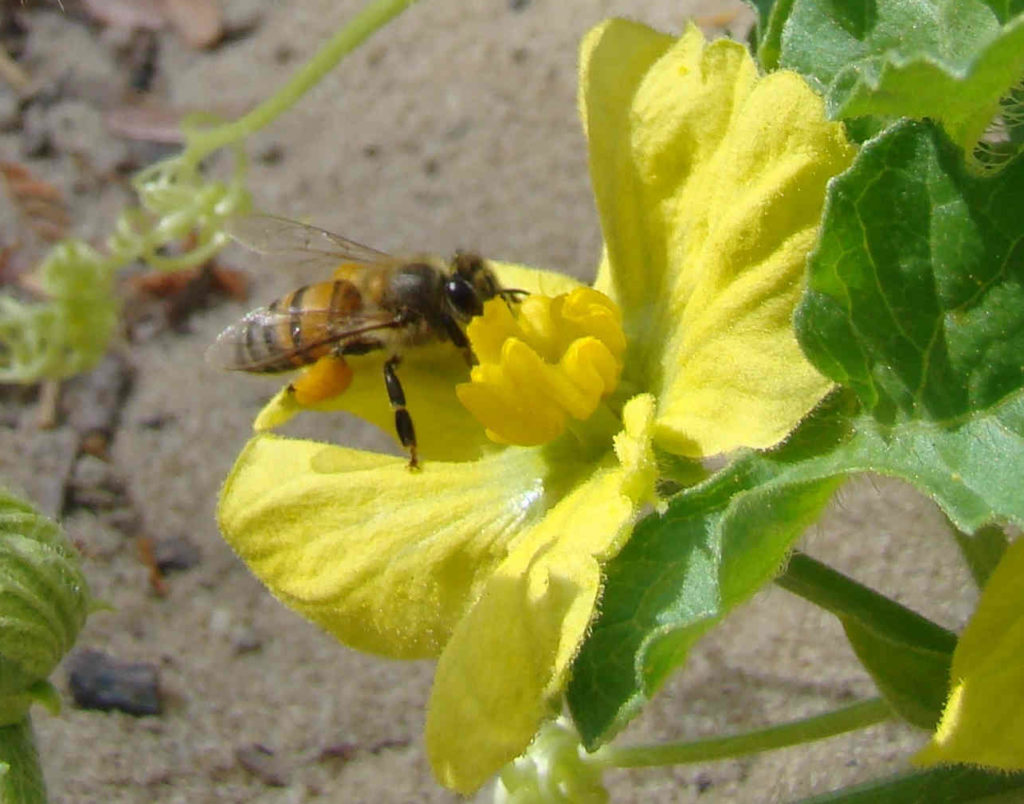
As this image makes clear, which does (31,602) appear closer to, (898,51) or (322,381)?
(322,381)

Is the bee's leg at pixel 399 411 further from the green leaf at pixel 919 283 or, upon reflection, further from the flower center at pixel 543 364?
the green leaf at pixel 919 283

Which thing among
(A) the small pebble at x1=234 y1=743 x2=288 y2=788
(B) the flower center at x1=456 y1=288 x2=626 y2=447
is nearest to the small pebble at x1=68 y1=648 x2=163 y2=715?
(A) the small pebble at x1=234 y1=743 x2=288 y2=788

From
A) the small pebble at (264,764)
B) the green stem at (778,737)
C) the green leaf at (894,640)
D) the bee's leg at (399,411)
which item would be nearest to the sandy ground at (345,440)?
the small pebble at (264,764)

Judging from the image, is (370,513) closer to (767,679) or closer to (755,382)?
(755,382)

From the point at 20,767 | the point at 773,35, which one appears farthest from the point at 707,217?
the point at 20,767

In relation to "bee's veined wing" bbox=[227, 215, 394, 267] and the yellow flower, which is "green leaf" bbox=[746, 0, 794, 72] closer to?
the yellow flower

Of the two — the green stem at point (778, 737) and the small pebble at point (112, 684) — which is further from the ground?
the green stem at point (778, 737)
